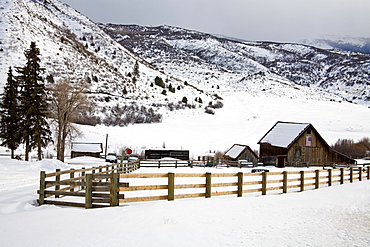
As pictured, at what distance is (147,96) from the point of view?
246 ft

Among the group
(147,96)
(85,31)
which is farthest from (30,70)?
(85,31)

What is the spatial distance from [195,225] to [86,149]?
154 feet

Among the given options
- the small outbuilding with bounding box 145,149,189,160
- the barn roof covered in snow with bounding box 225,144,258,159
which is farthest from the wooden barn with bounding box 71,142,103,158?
the barn roof covered in snow with bounding box 225,144,258,159

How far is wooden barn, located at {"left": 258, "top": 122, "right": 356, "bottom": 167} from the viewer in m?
43.1

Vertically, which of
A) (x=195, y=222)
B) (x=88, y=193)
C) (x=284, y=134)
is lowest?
(x=195, y=222)

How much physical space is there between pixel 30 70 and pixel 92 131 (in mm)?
24196

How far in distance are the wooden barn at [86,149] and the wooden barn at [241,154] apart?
19763 mm

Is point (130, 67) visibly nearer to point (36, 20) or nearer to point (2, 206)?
point (36, 20)

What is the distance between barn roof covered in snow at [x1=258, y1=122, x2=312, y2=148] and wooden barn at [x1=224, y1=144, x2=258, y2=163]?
135 inches

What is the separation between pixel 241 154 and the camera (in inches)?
1907

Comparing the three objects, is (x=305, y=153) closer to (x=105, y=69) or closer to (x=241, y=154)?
(x=241, y=154)

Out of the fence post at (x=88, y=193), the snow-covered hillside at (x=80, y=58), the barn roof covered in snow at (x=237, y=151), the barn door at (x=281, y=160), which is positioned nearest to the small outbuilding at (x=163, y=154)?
the barn roof covered in snow at (x=237, y=151)

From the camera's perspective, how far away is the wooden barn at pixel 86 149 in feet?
170

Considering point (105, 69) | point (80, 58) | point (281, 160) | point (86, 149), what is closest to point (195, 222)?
point (281, 160)
